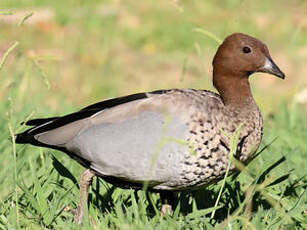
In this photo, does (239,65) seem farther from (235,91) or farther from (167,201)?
(167,201)

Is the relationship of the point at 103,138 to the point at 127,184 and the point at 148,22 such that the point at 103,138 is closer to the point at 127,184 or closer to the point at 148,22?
the point at 127,184

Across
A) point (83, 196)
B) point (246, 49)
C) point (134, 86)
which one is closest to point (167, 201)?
point (83, 196)

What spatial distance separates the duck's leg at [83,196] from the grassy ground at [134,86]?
0.07 meters

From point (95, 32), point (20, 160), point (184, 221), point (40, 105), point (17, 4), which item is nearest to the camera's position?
point (184, 221)

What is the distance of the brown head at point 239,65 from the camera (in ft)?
13.0

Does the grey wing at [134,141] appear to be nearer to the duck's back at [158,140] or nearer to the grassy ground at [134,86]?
the duck's back at [158,140]

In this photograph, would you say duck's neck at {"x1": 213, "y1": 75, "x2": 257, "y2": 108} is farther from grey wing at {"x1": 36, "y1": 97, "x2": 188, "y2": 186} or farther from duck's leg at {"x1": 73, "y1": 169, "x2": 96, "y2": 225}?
duck's leg at {"x1": 73, "y1": 169, "x2": 96, "y2": 225}

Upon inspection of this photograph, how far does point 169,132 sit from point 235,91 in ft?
2.02

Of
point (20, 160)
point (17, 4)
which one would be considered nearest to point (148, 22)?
point (17, 4)

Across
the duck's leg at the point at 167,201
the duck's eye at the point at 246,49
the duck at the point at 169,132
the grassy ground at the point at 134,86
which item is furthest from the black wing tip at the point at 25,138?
the duck's eye at the point at 246,49

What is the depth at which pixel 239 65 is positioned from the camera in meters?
4.01

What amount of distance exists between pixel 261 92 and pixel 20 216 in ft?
14.8

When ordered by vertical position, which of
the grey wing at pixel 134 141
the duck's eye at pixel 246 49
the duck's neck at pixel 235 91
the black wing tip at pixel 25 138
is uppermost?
the duck's eye at pixel 246 49

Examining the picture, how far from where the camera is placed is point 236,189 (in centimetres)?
403
